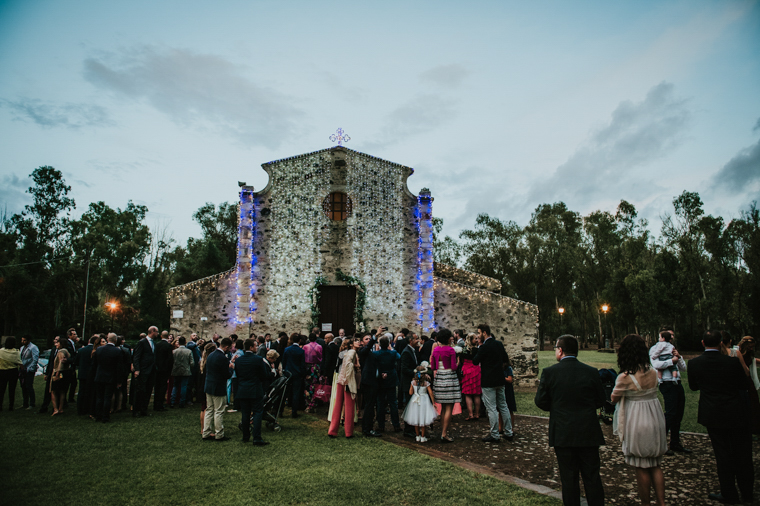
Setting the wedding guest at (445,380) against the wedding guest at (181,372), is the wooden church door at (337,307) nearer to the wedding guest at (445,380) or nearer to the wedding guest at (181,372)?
the wedding guest at (181,372)

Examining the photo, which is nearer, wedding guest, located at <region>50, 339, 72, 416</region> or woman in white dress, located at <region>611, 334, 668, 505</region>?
woman in white dress, located at <region>611, 334, 668, 505</region>

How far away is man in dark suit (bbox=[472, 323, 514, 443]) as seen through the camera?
25.2 ft

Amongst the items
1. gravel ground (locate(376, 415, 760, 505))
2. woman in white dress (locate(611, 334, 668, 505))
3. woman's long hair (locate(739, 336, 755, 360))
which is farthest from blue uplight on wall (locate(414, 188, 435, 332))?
woman in white dress (locate(611, 334, 668, 505))

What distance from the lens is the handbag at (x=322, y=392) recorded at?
36.8 feet

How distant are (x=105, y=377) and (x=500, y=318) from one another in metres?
13.0

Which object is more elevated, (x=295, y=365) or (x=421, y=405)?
(x=295, y=365)

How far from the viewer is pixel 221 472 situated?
599cm

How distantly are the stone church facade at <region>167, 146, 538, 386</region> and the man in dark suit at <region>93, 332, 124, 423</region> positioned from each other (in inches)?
257

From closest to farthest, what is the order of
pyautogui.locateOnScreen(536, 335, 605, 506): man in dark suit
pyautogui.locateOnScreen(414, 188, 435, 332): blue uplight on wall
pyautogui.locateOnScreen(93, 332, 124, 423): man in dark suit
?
pyautogui.locateOnScreen(536, 335, 605, 506): man in dark suit → pyautogui.locateOnScreen(93, 332, 124, 423): man in dark suit → pyautogui.locateOnScreen(414, 188, 435, 332): blue uplight on wall

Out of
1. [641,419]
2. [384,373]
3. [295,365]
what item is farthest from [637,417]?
[295,365]

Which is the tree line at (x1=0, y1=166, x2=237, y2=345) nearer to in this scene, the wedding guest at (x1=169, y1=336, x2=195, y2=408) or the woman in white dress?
the wedding guest at (x1=169, y1=336, x2=195, y2=408)

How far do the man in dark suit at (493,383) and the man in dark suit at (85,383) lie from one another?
9.23m

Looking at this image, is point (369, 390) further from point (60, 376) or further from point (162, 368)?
point (60, 376)

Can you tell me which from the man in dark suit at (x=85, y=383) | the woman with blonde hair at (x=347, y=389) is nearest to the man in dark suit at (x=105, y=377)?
the man in dark suit at (x=85, y=383)
